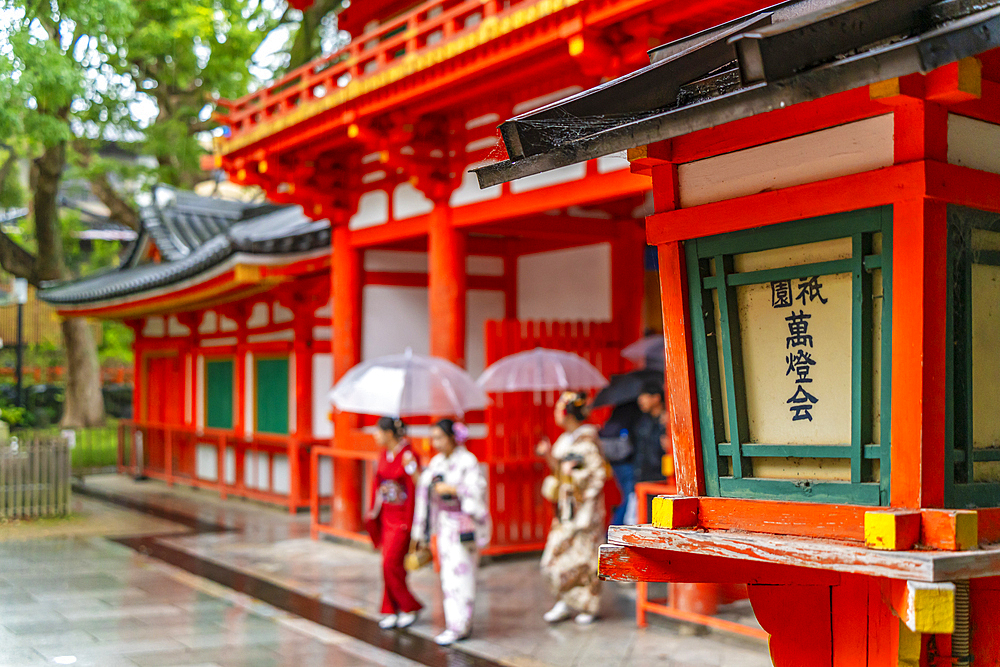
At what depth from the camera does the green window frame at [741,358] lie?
261 cm

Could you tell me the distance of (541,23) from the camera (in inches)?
269

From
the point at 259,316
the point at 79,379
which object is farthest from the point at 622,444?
the point at 79,379

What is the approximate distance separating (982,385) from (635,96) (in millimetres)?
1288

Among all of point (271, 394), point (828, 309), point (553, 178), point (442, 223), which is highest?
point (553, 178)

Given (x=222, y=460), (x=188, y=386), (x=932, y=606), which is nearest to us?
(x=932, y=606)

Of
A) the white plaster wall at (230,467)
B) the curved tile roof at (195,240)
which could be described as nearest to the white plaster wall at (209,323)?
the curved tile roof at (195,240)

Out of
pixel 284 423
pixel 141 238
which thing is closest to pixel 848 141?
pixel 284 423

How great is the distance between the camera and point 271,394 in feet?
46.9

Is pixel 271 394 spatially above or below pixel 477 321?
below

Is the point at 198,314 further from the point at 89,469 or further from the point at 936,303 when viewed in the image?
the point at 936,303

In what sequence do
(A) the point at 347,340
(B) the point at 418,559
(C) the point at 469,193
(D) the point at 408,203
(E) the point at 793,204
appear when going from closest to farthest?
(E) the point at 793,204, (B) the point at 418,559, (C) the point at 469,193, (D) the point at 408,203, (A) the point at 347,340

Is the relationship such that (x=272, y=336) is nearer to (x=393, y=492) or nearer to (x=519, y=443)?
(x=519, y=443)

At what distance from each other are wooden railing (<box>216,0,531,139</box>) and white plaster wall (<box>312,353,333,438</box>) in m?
3.74

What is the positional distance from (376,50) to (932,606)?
739 centimetres
